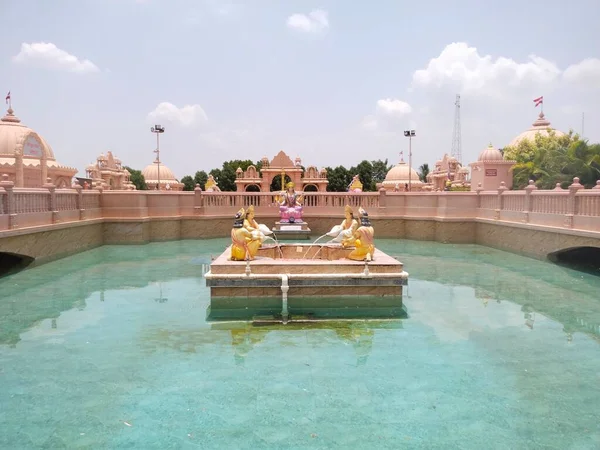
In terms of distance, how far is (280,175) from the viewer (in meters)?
42.8

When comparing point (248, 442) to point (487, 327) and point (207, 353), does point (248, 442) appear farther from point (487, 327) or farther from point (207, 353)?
point (487, 327)

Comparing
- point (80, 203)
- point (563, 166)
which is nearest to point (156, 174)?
point (80, 203)

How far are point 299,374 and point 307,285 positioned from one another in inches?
133

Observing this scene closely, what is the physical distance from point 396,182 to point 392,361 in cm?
4309

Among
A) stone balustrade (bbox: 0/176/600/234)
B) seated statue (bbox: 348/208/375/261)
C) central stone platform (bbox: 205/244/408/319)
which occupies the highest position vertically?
stone balustrade (bbox: 0/176/600/234)

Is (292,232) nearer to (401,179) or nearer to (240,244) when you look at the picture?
(240,244)

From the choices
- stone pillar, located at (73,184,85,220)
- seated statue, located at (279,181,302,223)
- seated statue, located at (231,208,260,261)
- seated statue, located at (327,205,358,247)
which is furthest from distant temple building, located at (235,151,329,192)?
seated statue, located at (231,208,260,261)

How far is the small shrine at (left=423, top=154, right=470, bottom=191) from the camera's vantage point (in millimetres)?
44469

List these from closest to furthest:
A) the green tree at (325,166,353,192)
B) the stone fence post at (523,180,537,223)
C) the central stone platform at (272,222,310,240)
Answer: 1. the stone fence post at (523,180,537,223)
2. the central stone platform at (272,222,310,240)
3. the green tree at (325,166,353,192)

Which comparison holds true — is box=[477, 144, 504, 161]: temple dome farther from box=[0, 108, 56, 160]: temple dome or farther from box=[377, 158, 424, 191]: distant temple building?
box=[0, 108, 56, 160]: temple dome

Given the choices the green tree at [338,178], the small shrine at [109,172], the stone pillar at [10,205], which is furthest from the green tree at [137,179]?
the stone pillar at [10,205]

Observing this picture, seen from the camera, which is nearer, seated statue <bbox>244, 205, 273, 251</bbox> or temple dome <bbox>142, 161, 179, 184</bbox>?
seated statue <bbox>244, 205, 273, 251</bbox>

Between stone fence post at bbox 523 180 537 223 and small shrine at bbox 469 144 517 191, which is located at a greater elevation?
small shrine at bbox 469 144 517 191

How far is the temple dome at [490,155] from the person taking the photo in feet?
107
